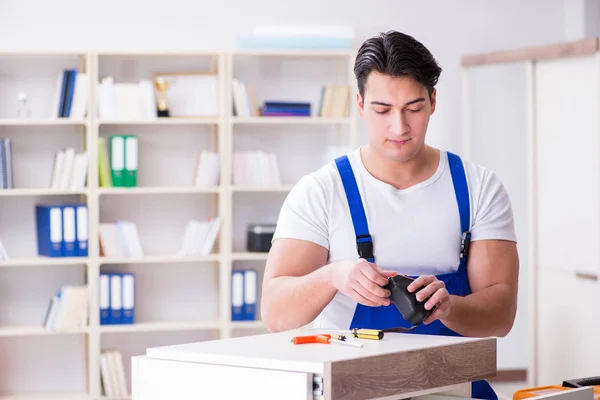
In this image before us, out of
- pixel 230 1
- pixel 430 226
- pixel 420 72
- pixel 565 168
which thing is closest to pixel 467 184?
pixel 430 226

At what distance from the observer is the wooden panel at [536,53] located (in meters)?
4.39

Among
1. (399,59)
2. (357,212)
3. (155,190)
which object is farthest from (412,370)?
(155,190)

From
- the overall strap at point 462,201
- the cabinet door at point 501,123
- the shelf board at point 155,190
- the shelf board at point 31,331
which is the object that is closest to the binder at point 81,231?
the shelf board at point 155,190

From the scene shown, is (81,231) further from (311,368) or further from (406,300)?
(311,368)

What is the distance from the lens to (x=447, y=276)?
1.87 metres

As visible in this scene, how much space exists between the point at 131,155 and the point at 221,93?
0.57 meters

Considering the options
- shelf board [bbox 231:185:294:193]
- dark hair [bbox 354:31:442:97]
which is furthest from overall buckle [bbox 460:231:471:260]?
shelf board [bbox 231:185:294:193]

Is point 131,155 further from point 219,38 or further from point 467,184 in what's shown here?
point 467,184

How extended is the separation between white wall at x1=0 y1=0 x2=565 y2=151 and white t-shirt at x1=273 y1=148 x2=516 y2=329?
347cm

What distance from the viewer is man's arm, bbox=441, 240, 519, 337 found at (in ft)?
5.98

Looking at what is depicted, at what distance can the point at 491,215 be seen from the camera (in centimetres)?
190

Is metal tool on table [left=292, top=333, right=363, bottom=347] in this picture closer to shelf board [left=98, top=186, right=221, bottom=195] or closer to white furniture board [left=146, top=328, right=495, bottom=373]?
white furniture board [left=146, top=328, right=495, bottom=373]

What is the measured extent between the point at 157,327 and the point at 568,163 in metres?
2.23

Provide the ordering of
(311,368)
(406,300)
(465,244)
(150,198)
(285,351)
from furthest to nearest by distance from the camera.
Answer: (150,198) < (465,244) < (406,300) < (285,351) < (311,368)
